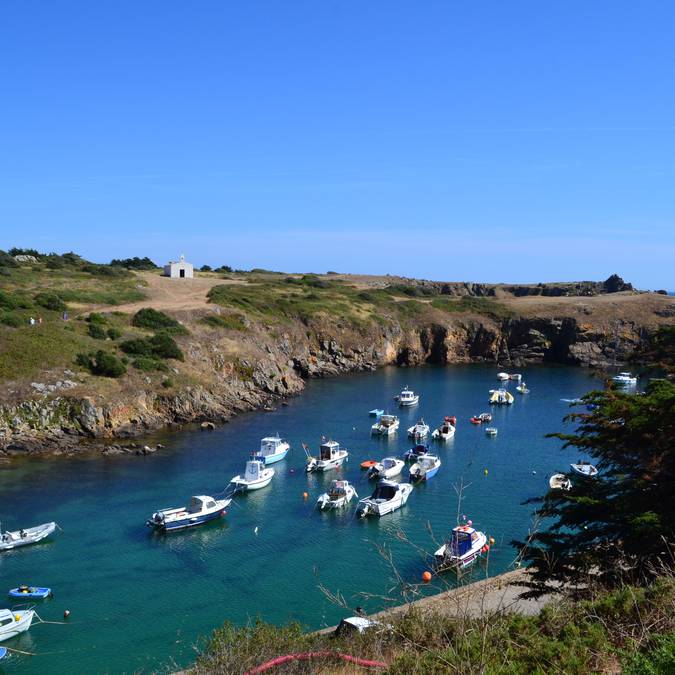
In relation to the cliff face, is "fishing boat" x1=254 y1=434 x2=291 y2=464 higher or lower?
lower

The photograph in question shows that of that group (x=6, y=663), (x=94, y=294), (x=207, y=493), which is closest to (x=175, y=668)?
(x=6, y=663)

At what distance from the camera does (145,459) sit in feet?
162

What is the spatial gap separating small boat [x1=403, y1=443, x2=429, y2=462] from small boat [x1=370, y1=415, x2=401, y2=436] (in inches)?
231

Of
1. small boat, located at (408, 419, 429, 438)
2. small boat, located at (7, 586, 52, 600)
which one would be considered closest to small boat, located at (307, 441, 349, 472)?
small boat, located at (408, 419, 429, 438)

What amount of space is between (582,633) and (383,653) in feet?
15.3

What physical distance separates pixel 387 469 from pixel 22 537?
23.9 m

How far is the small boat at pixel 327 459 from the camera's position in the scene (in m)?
48.2

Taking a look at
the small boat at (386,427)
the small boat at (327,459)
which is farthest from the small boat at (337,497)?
the small boat at (386,427)

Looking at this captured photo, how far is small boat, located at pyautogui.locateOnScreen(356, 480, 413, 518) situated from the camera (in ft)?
127

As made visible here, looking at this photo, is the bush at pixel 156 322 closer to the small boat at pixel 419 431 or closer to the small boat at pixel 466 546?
the small boat at pixel 419 431

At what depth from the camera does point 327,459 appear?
48875mm

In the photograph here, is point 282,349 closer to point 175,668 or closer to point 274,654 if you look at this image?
point 175,668

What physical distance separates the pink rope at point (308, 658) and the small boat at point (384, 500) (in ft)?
77.8

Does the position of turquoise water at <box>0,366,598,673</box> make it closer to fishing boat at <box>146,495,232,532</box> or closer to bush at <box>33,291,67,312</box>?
fishing boat at <box>146,495,232,532</box>
